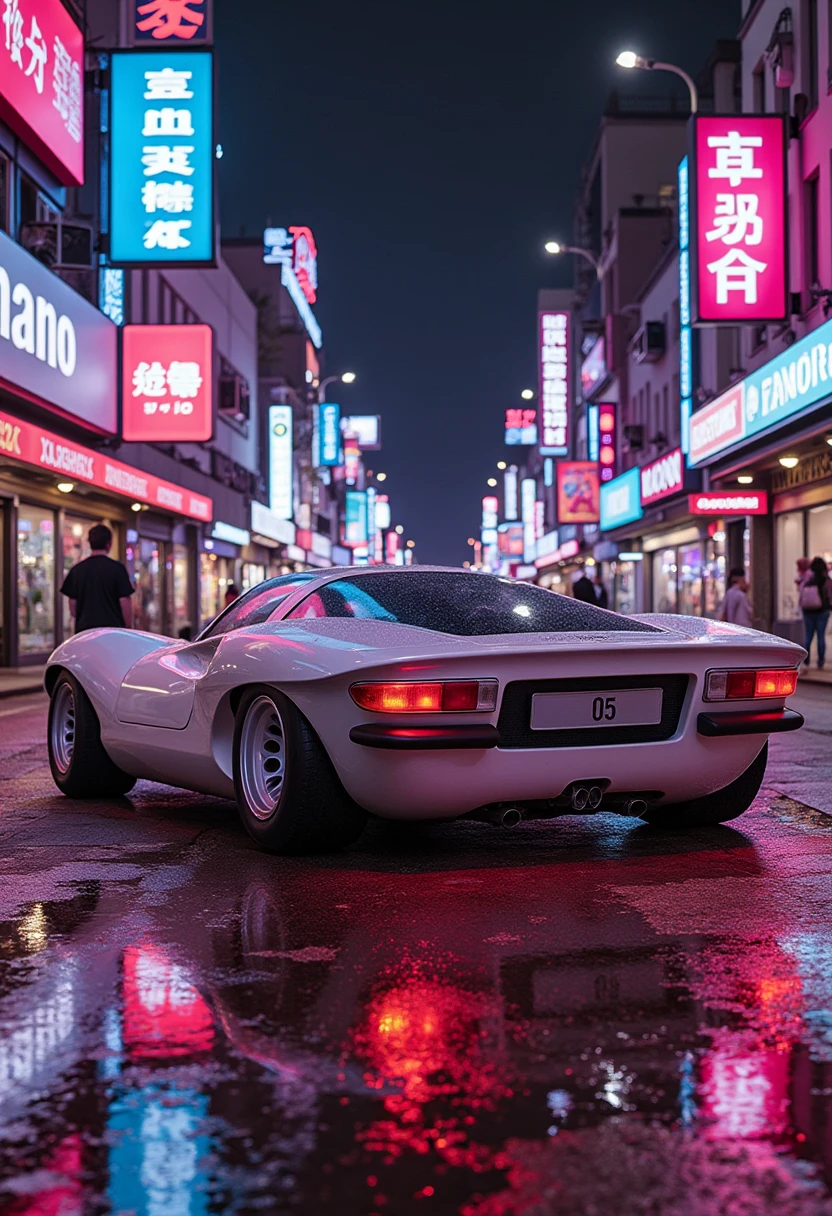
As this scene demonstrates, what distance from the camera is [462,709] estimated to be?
5.06 meters

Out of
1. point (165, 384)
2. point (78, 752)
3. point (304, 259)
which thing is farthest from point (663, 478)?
point (304, 259)

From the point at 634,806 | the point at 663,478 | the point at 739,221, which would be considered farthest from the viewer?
the point at 663,478

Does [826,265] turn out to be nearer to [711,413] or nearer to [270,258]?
[711,413]

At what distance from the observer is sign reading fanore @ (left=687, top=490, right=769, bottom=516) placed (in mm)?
26500

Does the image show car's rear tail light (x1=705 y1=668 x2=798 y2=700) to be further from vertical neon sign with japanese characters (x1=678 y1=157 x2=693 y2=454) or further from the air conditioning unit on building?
the air conditioning unit on building

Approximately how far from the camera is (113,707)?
23.2 ft

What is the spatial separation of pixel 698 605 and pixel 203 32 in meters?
17.0

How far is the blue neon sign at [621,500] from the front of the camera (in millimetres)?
37625

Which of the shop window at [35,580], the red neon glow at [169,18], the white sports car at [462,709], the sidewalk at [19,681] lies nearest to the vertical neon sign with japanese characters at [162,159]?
the shop window at [35,580]

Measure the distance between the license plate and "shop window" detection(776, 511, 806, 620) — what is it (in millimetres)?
20947

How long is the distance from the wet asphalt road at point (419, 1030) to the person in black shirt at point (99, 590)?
593cm

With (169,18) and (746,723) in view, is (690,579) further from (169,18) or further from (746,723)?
(746,723)

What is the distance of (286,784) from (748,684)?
178 cm

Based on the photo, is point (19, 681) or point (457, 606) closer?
point (457, 606)
